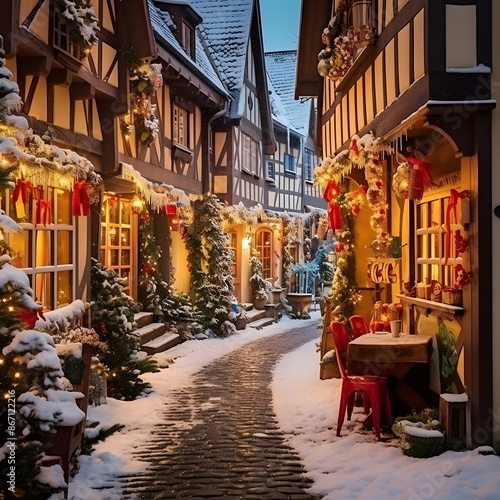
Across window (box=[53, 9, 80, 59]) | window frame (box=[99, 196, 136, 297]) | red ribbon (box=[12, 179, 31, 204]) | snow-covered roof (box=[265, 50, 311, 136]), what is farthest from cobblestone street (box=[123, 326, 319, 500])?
snow-covered roof (box=[265, 50, 311, 136])

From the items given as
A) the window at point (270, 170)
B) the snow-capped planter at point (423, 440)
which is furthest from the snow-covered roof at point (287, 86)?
the snow-capped planter at point (423, 440)

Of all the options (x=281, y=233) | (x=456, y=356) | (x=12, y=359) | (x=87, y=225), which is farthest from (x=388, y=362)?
(x=281, y=233)

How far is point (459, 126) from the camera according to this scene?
5707 millimetres

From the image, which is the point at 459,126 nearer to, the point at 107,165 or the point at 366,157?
the point at 366,157

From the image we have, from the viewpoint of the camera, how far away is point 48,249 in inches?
319

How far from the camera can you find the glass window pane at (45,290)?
7.82 meters

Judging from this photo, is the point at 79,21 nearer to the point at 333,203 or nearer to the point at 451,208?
the point at 333,203

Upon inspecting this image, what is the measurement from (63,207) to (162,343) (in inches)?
168

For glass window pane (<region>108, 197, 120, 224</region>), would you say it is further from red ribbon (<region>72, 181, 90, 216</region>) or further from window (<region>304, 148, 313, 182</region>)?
window (<region>304, 148, 313, 182</region>)

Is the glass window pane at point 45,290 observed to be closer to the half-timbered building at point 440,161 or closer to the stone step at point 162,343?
the stone step at point 162,343

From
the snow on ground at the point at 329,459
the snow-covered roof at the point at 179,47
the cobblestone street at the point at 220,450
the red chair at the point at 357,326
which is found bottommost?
the cobblestone street at the point at 220,450

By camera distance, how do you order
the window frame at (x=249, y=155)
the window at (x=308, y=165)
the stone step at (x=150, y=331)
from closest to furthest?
the stone step at (x=150, y=331), the window frame at (x=249, y=155), the window at (x=308, y=165)

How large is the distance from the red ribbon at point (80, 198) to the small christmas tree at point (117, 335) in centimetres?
173

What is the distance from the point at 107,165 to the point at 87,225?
939mm
